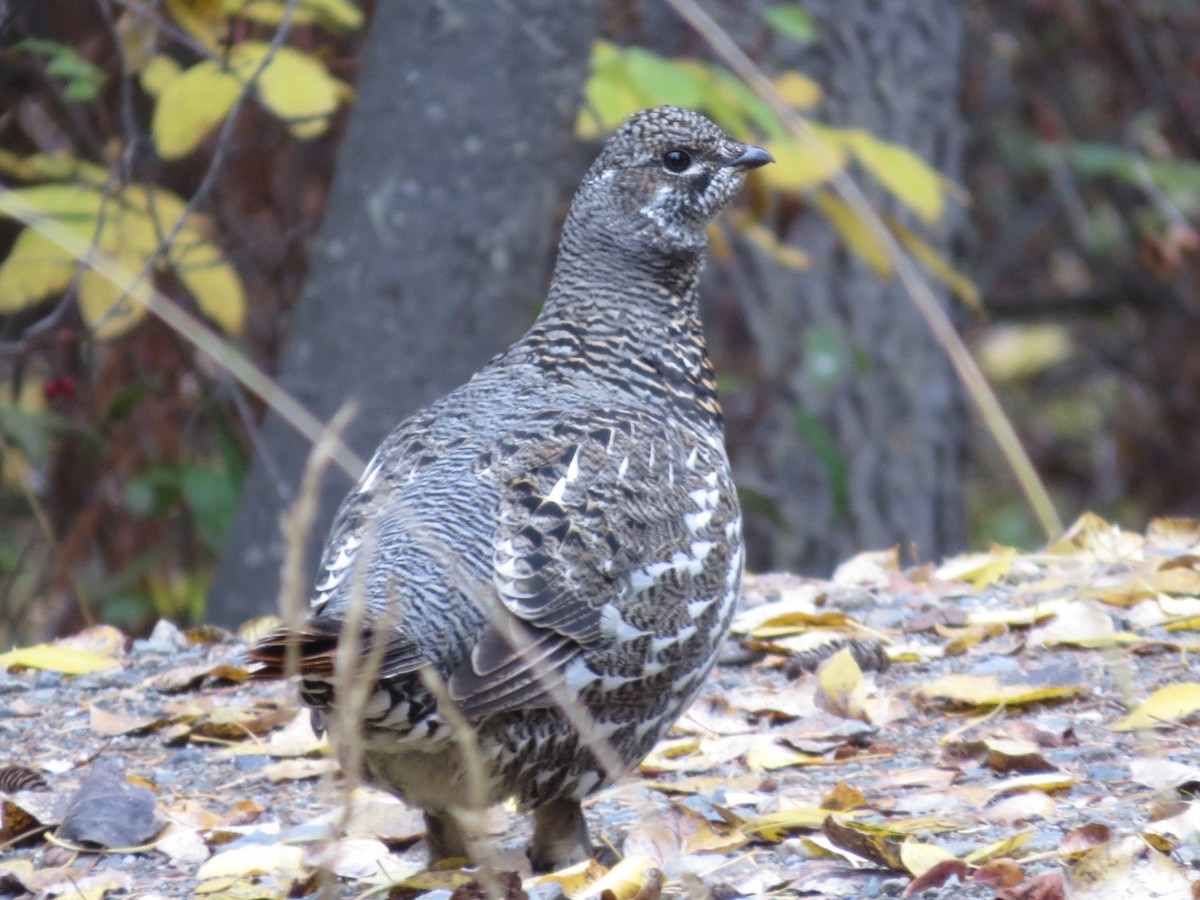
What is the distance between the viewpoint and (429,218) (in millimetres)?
5727

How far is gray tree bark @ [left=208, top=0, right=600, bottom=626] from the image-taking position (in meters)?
5.72

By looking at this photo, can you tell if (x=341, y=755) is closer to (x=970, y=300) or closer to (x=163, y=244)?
(x=163, y=244)

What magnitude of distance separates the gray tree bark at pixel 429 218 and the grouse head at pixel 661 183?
3.76 ft

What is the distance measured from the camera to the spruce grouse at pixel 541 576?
126 inches

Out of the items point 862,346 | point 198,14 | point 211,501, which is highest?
point 198,14

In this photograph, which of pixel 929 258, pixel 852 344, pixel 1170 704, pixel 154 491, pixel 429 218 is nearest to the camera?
pixel 1170 704

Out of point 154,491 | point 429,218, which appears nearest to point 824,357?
point 429,218

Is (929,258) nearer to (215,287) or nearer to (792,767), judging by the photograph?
(792,767)

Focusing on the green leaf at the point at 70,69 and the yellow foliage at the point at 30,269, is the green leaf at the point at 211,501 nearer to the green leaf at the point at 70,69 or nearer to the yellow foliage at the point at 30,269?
the yellow foliage at the point at 30,269

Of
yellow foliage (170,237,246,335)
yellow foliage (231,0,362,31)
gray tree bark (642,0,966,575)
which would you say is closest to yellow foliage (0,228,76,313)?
yellow foliage (170,237,246,335)

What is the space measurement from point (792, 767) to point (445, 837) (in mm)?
949

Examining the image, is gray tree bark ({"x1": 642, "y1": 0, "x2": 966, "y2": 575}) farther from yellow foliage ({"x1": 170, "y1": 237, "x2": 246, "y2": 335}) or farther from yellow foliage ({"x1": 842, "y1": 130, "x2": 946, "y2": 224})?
yellow foliage ({"x1": 170, "y1": 237, "x2": 246, "y2": 335})

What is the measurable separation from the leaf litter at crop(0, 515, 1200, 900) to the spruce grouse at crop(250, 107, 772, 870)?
0.69 ft

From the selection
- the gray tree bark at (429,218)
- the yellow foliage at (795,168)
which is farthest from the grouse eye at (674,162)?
the gray tree bark at (429,218)
